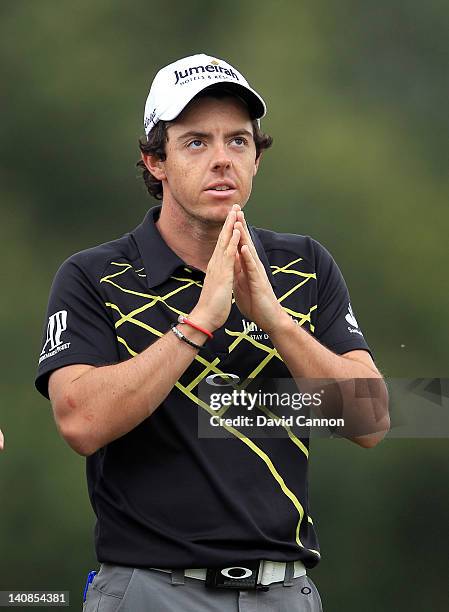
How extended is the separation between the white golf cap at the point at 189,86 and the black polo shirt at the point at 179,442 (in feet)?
1.11

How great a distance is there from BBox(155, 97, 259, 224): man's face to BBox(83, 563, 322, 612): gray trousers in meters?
0.88

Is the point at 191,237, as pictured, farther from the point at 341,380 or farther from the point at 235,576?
the point at 235,576

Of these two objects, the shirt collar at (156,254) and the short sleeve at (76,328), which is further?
the shirt collar at (156,254)

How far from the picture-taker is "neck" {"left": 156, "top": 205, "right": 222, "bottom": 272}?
3.41 m

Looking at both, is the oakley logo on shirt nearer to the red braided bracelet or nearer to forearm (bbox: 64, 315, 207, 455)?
forearm (bbox: 64, 315, 207, 455)

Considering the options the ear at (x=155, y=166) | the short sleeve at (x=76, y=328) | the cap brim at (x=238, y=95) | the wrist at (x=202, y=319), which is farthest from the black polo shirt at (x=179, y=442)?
the cap brim at (x=238, y=95)

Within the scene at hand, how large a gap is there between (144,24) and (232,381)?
2.71 meters

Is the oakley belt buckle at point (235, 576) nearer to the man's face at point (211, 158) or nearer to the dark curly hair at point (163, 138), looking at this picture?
the man's face at point (211, 158)

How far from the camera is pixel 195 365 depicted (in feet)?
10.6

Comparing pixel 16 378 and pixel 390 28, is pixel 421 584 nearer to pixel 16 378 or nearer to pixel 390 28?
pixel 16 378

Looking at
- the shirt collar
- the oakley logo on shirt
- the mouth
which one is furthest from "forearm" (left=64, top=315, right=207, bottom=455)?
the mouth

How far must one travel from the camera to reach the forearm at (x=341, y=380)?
10.4 feet

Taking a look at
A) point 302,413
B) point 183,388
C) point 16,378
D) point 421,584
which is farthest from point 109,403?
point 421,584

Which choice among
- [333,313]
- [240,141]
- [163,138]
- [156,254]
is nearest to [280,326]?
[333,313]
